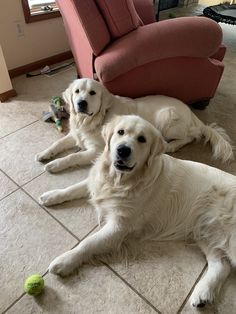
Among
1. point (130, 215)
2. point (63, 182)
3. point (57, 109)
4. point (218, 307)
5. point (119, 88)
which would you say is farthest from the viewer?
point (57, 109)

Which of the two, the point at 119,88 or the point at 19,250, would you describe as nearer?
the point at 19,250

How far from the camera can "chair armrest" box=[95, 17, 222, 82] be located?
1.91 m

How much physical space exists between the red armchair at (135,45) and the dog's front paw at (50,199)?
0.89m

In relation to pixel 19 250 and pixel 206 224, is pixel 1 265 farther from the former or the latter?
pixel 206 224

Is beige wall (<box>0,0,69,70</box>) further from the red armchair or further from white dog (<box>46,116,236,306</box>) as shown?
white dog (<box>46,116,236,306</box>)

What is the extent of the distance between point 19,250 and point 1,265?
0.35 feet

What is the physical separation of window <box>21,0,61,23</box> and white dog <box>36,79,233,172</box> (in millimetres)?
1492

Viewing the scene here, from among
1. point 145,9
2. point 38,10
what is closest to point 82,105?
point 145,9

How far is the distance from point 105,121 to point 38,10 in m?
1.92

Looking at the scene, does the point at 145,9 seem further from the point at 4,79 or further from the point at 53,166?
the point at 53,166

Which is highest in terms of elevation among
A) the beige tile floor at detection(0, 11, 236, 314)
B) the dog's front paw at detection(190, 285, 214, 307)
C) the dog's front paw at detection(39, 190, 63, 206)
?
the dog's front paw at detection(39, 190, 63, 206)

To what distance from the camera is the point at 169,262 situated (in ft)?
4.68

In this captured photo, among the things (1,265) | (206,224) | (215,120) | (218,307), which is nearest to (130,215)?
(206,224)

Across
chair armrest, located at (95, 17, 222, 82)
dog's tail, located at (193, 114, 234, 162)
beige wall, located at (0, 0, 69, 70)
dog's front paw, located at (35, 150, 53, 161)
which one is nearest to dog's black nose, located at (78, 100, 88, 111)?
chair armrest, located at (95, 17, 222, 82)
